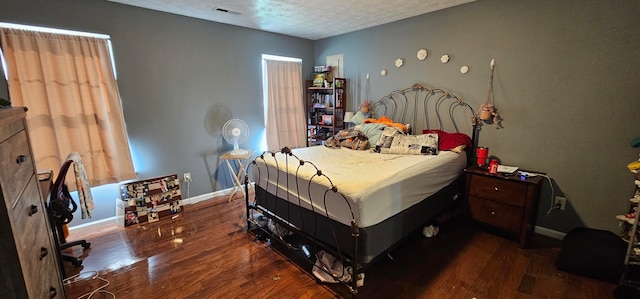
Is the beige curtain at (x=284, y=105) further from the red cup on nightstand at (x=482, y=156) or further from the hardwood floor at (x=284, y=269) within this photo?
the red cup on nightstand at (x=482, y=156)

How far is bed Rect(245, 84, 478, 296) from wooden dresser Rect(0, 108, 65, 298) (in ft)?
4.95

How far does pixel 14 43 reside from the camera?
243 centimetres

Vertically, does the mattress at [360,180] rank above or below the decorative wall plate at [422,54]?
below

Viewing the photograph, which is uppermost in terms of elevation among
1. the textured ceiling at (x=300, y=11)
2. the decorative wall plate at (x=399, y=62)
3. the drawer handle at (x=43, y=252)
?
the textured ceiling at (x=300, y=11)

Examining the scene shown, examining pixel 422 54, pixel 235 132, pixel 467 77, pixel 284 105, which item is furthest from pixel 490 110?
pixel 235 132

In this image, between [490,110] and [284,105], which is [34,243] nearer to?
[284,105]

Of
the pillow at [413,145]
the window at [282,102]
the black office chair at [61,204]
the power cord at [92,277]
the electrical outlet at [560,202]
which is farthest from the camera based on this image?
the window at [282,102]

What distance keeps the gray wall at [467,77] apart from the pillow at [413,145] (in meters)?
0.64

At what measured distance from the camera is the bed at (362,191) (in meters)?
1.89

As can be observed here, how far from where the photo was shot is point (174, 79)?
11.1ft

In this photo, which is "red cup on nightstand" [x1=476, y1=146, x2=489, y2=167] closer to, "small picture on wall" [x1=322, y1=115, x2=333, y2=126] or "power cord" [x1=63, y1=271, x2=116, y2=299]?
"small picture on wall" [x1=322, y1=115, x2=333, y2=126]

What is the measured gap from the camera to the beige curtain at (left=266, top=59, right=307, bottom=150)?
14.2ft

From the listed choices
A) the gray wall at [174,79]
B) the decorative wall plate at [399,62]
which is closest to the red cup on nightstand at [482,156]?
the decorative wall plate at [399,62]

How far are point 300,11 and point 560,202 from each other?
339cm
